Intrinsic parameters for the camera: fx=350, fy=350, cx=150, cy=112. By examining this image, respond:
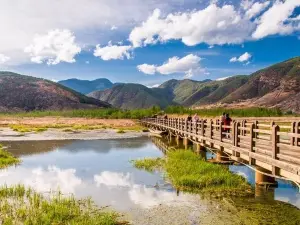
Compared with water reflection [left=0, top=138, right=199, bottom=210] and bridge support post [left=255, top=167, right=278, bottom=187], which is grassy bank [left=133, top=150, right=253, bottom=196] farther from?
water reflection [left=0, top=138, right=199, bottom=210]

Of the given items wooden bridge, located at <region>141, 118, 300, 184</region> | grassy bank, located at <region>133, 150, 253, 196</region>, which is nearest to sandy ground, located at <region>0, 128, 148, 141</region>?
wooden bridge, located at <region>141, 118, 300, 184</region>

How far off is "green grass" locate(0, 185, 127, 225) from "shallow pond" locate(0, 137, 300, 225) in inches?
34.5

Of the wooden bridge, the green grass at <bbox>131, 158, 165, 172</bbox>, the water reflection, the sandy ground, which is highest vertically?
the wooden bridge

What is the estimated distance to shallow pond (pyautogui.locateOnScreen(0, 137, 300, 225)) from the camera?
1286 centimetres

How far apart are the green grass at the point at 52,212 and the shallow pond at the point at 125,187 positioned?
2.88 ft

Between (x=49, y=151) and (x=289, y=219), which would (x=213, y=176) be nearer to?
(x=289, y=219)

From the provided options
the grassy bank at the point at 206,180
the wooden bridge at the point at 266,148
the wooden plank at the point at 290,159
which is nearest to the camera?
the wooden plank at the point at 290,159

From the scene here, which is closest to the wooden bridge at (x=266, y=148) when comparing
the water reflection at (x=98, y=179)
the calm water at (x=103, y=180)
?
the calm water at (x=103, y=180)

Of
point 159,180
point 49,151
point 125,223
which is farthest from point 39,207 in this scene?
point 49,151

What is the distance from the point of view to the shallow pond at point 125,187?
42.2 ft

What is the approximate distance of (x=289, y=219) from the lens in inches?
482

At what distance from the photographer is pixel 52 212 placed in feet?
39.6

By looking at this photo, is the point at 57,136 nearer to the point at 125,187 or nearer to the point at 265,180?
the point at 125,187

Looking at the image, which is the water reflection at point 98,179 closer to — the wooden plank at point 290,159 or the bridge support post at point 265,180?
the bridge support post at point 265,180
